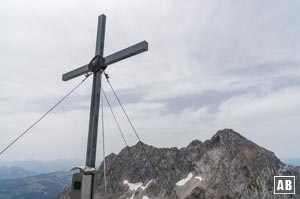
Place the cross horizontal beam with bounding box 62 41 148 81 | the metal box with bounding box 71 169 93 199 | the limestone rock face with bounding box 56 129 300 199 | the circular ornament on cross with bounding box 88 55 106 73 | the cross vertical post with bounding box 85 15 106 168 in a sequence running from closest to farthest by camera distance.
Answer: the metal box with bounding box 71 169 93 199, the cross vertical post with bounding box 85 15 106 168, the cross horizontal beam with bounding box 62 41 148 81, the circular ornament on cross with bounding box 88 55 106 73, the limestone rock face with bounding box 56 129 300 199

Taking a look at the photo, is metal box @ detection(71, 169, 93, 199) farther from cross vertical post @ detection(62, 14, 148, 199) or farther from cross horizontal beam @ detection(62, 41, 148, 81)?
cross horizontal beam @ detection(62, 41, 148, 81)

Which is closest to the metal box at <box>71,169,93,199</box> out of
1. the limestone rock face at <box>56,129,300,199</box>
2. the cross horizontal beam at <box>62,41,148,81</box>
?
the cross horizontal beam at <box>62,41,148,81</box>

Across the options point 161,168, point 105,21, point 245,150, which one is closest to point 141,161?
point 161,168

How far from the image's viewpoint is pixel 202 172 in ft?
424

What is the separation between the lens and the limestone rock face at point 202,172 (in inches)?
4609

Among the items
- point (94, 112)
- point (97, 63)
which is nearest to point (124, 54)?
point (97, 63)

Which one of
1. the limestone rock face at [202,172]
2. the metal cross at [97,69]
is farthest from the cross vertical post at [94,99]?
the limestone rock face at [202,172]

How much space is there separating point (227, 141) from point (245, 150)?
31.8ft

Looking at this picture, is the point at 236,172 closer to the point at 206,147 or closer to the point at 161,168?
the point at 206,147

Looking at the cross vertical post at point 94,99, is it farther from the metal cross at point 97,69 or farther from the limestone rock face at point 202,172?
the limestone rock face at point 202,172

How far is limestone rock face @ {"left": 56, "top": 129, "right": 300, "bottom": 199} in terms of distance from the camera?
117062 millimetres

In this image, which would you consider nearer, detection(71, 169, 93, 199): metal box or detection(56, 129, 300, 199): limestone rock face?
detection(71, 169, 93, 199): metal box

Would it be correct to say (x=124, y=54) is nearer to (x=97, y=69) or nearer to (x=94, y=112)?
(x=97, y=69)

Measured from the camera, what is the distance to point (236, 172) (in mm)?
120750
